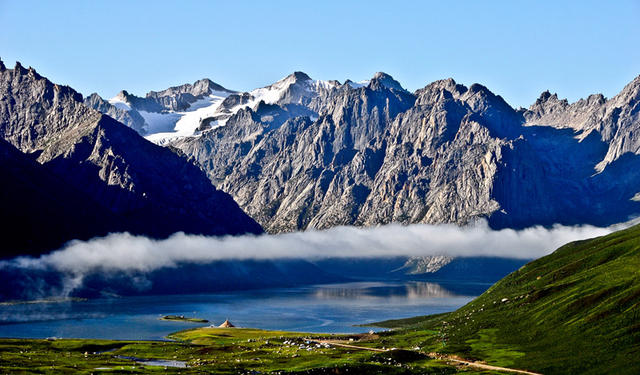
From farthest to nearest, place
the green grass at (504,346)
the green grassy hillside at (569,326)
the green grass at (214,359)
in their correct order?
the green grass at (214,359)
the green grass at (504,346)
the green grassy hillside at (569,326)

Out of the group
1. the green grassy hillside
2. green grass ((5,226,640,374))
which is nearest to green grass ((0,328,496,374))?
green grass ((5,226,640,374))

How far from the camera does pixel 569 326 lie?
5861 inches

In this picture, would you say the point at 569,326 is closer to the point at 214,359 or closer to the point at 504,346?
the point at 504,346

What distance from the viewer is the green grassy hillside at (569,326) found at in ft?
416

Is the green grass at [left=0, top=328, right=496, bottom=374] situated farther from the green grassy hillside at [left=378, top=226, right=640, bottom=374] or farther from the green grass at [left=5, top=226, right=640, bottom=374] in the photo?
the green grassy hillside at [left=378, top=226, right=640, bottom=374]

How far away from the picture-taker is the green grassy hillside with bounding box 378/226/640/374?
12688cm

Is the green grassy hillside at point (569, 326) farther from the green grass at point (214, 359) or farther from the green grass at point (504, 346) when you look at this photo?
the green grass at point (214, 359)

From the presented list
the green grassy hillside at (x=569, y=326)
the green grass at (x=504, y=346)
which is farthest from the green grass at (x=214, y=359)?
the green grassy hillside at (x=569, y=326)

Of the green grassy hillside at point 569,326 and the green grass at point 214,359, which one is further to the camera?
the green grass at point 214,359

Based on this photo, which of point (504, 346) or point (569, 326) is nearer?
point (569, 326)

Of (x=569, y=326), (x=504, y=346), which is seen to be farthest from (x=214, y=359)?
(x=569, y=326)

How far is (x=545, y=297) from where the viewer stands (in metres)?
180

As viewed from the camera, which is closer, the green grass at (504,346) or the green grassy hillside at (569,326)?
the green grassy hillside at (569,326)

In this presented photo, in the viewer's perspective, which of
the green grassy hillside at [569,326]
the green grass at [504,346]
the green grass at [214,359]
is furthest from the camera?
the green grass at [214,359]
